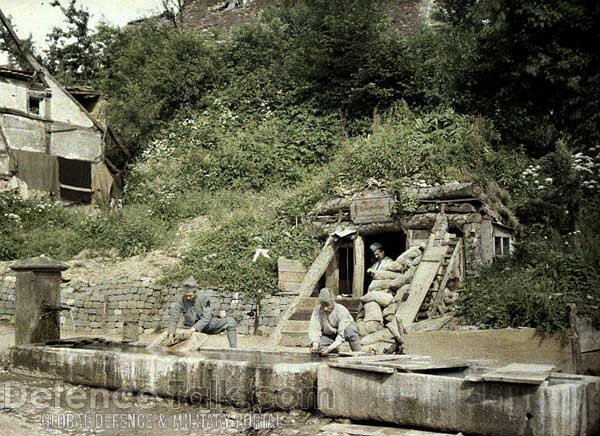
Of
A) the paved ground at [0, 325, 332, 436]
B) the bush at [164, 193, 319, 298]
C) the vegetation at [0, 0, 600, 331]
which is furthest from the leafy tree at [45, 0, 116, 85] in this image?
the paved ground at [0, 325, 332, 436]

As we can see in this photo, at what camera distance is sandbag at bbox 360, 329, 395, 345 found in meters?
10.8

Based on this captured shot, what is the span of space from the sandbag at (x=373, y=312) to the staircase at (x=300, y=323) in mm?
1532

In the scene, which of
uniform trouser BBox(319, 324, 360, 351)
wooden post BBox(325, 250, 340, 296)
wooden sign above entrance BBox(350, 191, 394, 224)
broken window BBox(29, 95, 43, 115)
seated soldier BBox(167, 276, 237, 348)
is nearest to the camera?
uniform trouser BBox(319, 324, 360, 351)

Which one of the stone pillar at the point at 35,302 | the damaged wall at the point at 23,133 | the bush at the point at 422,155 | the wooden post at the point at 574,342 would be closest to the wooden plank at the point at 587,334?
the wooden post at the point at 574,342

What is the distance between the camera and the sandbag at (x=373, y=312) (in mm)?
11094

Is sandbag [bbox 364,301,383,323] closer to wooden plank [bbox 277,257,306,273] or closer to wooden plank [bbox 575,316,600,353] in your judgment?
wooden plank [bbox 575,316,600,353]

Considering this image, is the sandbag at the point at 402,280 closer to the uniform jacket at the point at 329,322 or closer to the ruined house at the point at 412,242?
the ruined house at the point at 412,242

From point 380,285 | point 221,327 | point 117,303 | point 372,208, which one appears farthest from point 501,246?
point 117,303

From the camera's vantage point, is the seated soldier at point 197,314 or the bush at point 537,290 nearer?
the seated soldier at point 197,314

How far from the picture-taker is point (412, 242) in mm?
14703

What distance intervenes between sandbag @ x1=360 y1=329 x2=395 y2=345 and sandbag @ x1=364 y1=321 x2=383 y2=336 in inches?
2.5

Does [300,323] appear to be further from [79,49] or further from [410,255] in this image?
[79,49]

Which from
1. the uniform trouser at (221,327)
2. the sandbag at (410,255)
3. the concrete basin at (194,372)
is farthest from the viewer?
the sandbag at (410,255)

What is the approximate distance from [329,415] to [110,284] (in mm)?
9511
